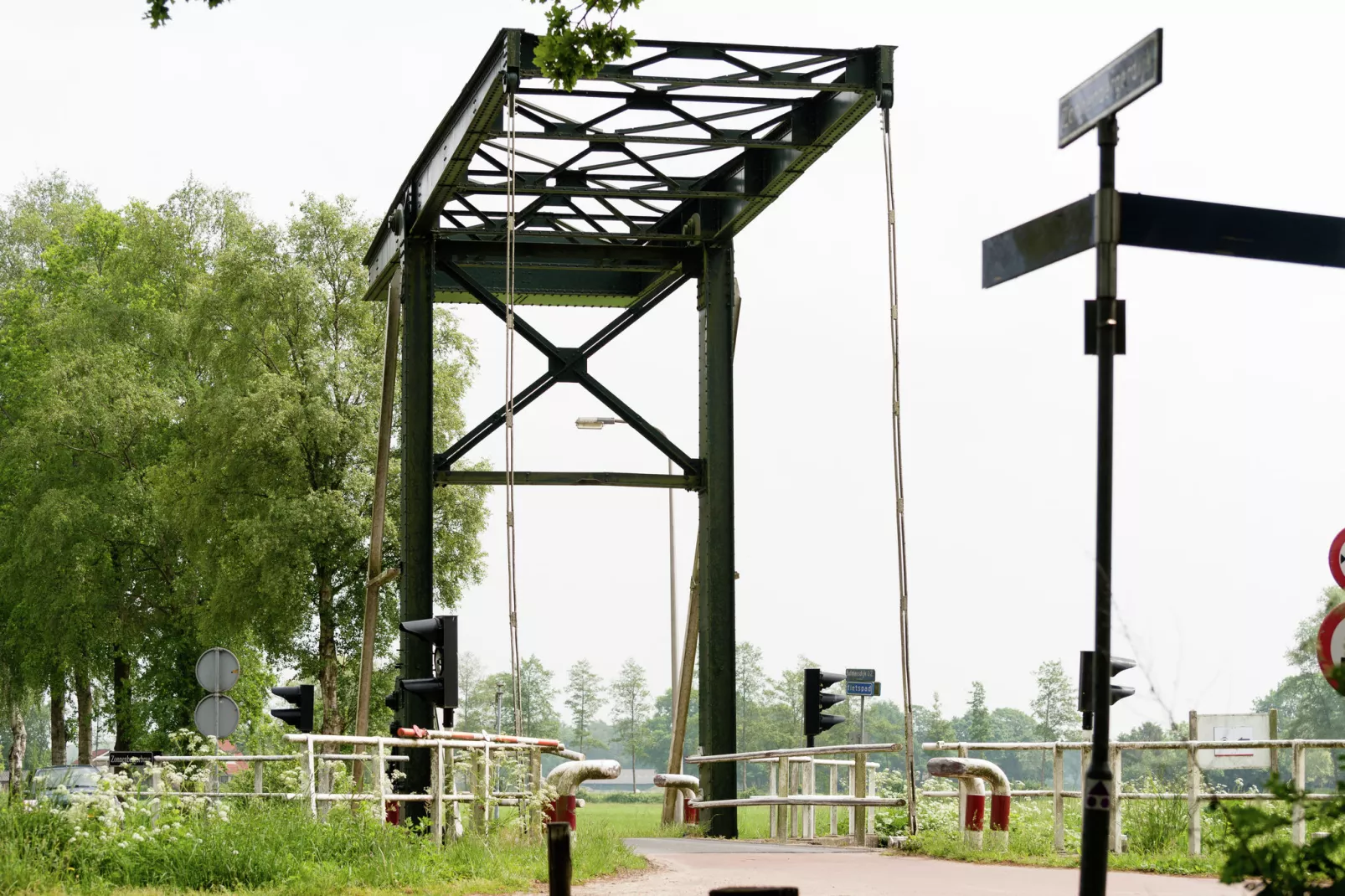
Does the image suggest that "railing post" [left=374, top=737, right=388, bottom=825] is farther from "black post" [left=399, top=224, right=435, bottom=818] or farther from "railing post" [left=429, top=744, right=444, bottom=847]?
"black post" [left=399, top=224, right=435, bottom=818]

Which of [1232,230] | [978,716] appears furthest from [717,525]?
[978,716]

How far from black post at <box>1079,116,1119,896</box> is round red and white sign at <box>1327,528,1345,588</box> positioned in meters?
4.56

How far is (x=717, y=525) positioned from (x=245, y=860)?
10.6 metres

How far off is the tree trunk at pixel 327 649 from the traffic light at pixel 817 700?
69.4 feet

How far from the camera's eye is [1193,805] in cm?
1323

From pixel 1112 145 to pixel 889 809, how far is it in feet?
40.3

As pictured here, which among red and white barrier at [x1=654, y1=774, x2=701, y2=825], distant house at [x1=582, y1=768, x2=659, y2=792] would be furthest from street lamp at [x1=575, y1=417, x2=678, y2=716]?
distant house at [x1=582, y1=768, x2=659, y2=792]

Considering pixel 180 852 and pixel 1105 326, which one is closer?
pixel 1105 326

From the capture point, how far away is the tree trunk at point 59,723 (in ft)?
151

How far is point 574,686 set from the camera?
→ 120688 millimetres

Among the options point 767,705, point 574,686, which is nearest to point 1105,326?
point 767,705

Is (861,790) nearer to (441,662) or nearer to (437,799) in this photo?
(441,662)

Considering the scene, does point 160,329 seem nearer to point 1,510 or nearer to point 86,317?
point 86,317

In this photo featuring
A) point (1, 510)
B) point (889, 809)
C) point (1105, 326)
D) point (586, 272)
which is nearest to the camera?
point (1105, 326)
